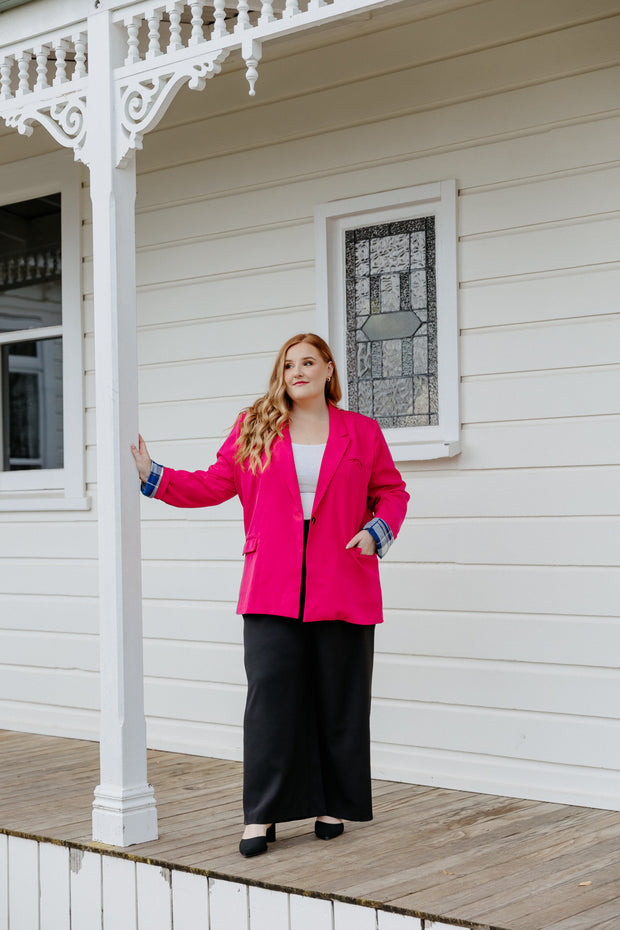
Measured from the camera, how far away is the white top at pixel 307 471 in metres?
3.58

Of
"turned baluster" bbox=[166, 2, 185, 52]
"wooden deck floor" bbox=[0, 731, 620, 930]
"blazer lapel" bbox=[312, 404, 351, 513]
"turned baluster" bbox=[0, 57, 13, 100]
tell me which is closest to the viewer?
"wooden deck floor" bbox=[0, 731, 620, 930]

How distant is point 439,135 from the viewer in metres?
4.35

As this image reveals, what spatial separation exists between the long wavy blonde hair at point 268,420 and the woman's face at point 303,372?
0.02 metres

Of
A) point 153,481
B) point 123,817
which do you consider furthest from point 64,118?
point 123,817

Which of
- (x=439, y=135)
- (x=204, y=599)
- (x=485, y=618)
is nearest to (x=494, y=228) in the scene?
(x=439, y=135)

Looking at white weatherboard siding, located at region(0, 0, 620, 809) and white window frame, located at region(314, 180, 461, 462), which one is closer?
white weatherboard siding, located at region(0, 0, 620, 809)

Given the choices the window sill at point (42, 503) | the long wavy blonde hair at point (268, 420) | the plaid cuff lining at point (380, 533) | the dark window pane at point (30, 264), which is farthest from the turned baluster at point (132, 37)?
the window sill at point (42, 503)

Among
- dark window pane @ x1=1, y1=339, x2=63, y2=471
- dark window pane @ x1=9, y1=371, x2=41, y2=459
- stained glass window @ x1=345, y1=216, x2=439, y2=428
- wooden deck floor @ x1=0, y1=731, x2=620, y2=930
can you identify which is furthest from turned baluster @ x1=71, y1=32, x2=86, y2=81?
wooden deck floor @ x1=0, y1=731, x2=620, y2=930

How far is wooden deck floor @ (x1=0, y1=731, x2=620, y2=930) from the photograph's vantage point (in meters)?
2.99

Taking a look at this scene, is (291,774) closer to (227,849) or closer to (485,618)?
(227,849)

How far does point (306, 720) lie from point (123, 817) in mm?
632

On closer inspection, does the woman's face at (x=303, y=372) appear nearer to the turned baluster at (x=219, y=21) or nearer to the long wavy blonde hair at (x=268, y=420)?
the long wavy blonde hair at (x=268, y=420)

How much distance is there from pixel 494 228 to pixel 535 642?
1457 millimetres

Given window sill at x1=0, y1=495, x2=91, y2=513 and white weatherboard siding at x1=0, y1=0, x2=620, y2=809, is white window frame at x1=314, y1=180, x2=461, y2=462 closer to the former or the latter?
white weatherboard siding at x1=0, y1=0, x2=620, y2=809
